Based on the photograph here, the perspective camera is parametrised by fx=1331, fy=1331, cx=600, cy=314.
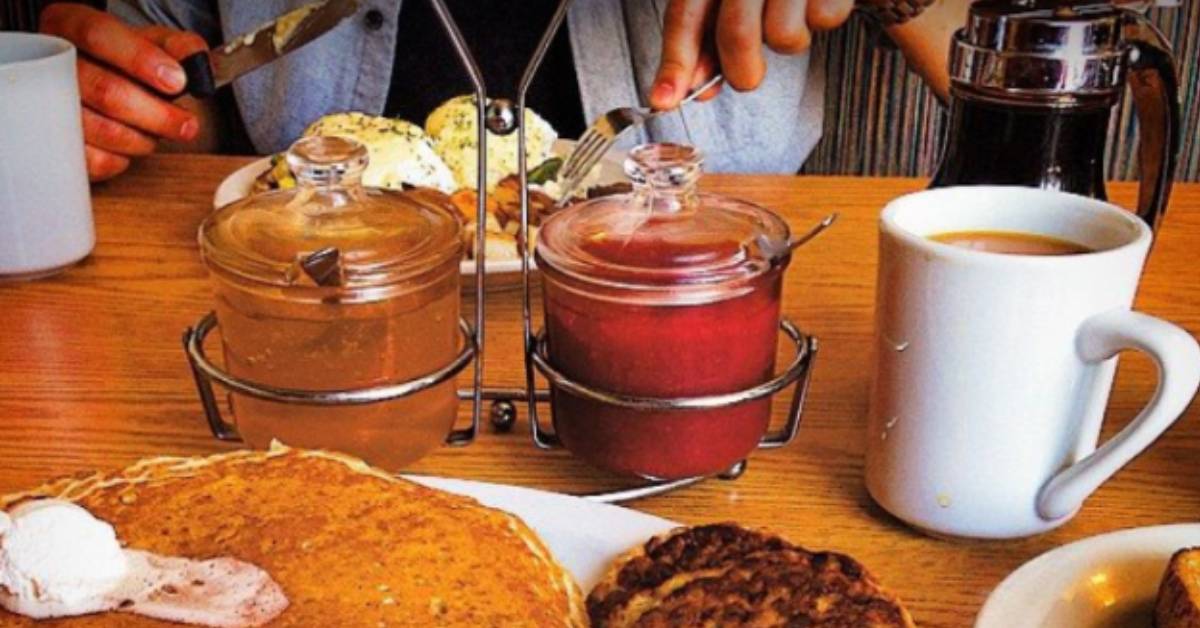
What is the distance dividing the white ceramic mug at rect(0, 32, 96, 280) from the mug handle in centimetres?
82

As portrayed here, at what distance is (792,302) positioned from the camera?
3.48ft

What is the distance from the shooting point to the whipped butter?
542mm

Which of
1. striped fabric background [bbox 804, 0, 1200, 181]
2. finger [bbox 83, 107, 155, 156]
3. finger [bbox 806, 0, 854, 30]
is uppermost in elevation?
finger [bbox 806, 0, 854, 30]

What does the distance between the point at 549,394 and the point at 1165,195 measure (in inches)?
18.2

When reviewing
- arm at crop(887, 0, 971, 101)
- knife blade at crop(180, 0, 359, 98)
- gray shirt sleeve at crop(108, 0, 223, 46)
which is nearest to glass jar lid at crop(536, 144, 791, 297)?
knife blade at crop(180, 0, 359, 98)

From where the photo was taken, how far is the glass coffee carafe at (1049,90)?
763mm

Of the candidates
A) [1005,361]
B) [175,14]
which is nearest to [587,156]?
[1005,361]

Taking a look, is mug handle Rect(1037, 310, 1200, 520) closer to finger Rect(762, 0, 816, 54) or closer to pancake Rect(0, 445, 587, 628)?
pancake Rect(0, 445, 587, 628)

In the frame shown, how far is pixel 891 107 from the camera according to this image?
2.07 meters

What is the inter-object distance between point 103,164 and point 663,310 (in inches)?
31.6

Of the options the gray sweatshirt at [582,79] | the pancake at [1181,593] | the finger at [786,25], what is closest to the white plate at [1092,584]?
the pancake at [1181,593]

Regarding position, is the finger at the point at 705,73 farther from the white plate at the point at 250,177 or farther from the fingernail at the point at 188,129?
the fingernail at the point at 188,129

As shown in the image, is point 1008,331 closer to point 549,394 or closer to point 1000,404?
point 1000,404

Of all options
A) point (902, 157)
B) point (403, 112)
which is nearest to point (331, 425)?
point (403, 112)
